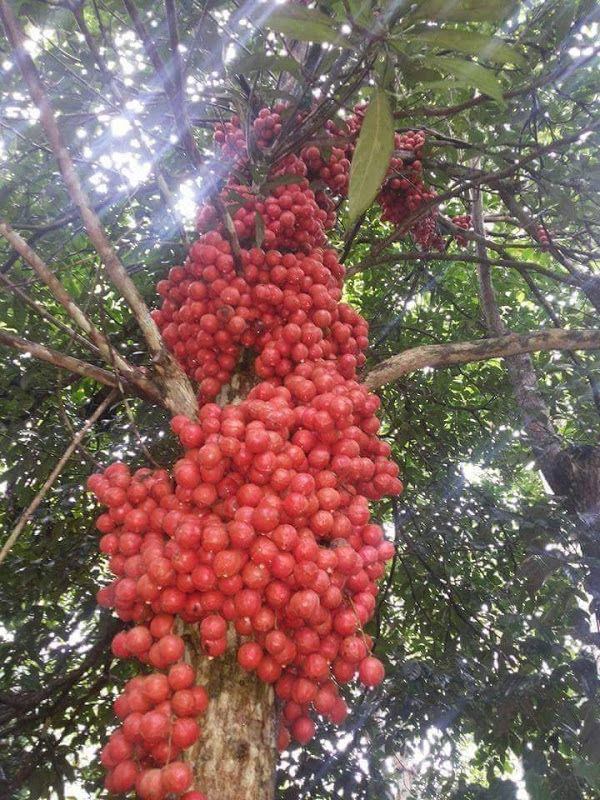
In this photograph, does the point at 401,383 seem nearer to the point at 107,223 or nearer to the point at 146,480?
the point at 107,223

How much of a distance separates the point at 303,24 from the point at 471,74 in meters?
0.31

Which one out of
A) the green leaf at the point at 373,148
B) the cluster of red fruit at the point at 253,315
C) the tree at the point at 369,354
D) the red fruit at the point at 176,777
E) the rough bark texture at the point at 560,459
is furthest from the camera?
the rough bark texture at the point at 560,459

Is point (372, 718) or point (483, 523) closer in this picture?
point (372, 718)

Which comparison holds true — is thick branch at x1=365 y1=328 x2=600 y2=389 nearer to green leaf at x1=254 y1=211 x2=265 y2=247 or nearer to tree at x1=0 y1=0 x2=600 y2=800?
tree at x1=0 y1=0 x2=600 y2=800

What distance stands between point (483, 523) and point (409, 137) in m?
2.41

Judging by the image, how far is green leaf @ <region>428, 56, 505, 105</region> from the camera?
1.03 m

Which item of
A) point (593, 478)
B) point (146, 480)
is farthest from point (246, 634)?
point (593, 478)

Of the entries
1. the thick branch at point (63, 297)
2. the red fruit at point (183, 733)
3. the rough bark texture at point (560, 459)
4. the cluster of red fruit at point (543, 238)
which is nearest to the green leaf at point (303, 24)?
the thick branch at point (63, 297)

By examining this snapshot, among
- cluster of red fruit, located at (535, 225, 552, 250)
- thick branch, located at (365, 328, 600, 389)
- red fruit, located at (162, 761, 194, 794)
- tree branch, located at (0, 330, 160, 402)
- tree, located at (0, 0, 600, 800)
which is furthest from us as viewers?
cluster of red fruit, located at (535, 225, 552, 250)

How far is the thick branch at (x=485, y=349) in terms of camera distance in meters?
2.37

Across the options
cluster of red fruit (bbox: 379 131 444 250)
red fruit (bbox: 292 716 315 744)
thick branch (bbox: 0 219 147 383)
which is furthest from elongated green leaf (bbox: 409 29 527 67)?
cluster of red fruit (bbox: 379 131 444 250)

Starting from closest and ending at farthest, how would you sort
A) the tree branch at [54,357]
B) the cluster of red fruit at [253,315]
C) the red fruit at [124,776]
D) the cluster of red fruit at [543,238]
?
the red fruit at [124,776], the tree branch at [54,357], the cluster of red fruit at [253,315], the cluster of red fruit at [543,238]

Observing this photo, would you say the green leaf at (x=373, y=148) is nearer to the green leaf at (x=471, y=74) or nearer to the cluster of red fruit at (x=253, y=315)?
the green leaf at (x=471, y=74)

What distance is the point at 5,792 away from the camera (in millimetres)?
2504
